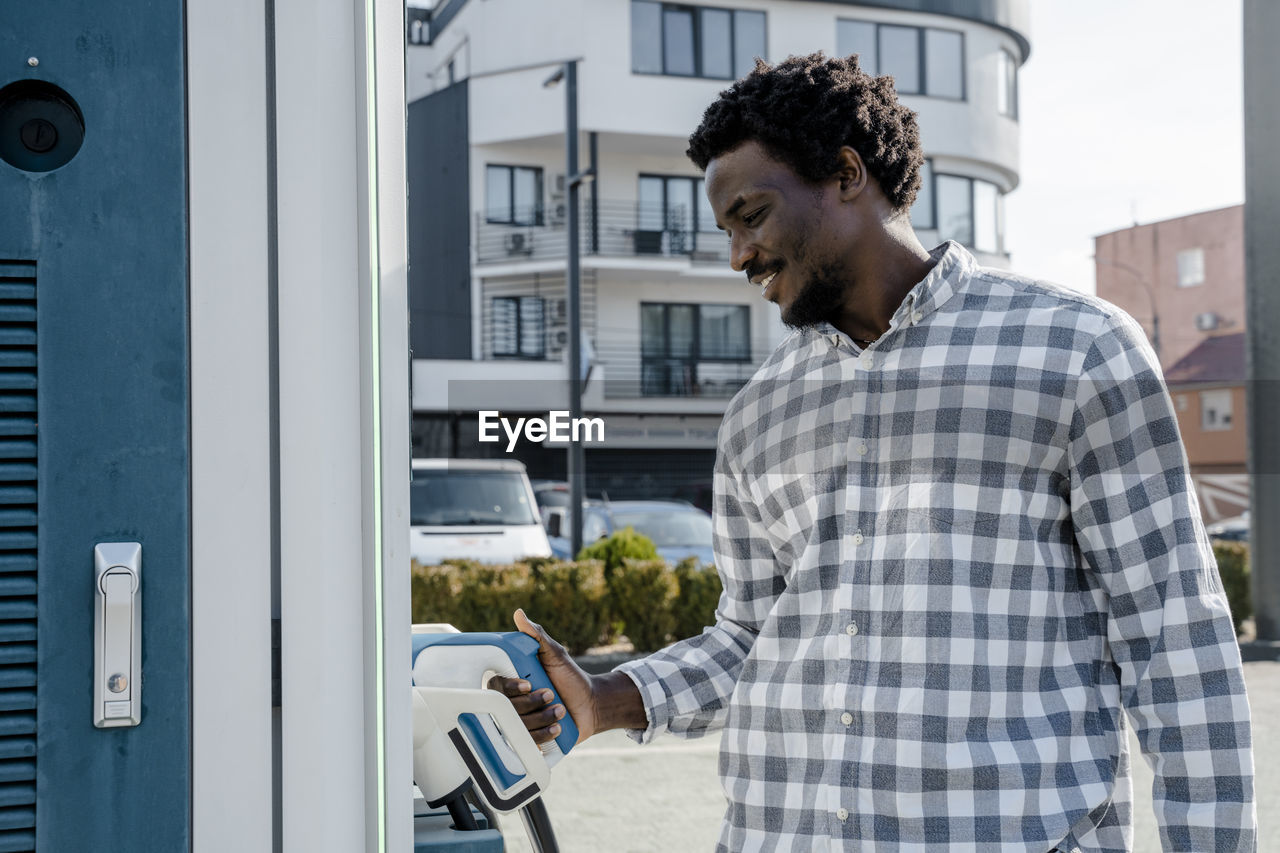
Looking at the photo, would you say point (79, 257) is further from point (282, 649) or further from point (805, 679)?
point (805, 679)

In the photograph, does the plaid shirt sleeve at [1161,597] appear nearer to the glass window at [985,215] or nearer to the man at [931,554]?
the man at [931,554]

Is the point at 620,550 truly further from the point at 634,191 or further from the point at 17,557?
the point at 634,191

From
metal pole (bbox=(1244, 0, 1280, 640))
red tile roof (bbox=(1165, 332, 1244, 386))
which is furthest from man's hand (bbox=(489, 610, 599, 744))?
red tile roof (bbox=(1165, 332, 1244, 386))

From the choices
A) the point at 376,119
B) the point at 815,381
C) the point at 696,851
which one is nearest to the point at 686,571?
the point at 696,851

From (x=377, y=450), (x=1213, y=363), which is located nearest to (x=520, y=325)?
(x=1213, y=363)

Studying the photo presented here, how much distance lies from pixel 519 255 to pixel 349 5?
2169cm

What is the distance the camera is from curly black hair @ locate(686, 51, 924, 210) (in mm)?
1792

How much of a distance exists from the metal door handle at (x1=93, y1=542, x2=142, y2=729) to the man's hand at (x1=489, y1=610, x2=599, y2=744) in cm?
73

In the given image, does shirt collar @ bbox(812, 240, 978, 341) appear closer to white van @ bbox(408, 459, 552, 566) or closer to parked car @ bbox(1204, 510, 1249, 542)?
white van @ bbox(408, 459, 552, 566)

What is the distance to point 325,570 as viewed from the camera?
43.4 inches

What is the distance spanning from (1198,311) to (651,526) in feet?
73.6

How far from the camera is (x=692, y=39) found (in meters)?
22.1

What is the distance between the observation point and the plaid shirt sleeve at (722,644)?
6.30ft

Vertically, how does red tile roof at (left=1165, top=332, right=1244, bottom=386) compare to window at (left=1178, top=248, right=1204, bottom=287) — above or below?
below
